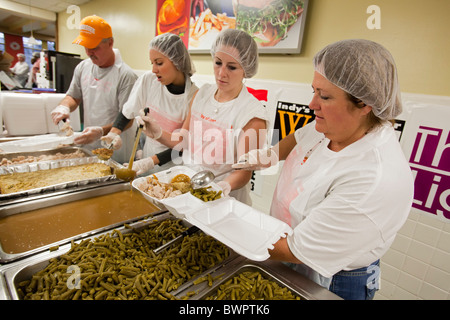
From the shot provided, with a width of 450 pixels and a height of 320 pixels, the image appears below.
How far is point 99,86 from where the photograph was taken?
304 cm

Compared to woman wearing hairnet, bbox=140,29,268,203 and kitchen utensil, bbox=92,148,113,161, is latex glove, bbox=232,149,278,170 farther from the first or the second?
kitchen utensil, bbox=92,148,113,161

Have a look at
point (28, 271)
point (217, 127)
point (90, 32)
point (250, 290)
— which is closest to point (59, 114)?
point (90, 32)

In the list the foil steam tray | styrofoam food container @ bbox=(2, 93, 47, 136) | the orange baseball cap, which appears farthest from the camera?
styrofoam food container @ bbox=(2, 93, 47, 136)

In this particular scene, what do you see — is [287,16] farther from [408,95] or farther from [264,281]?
[264,281]

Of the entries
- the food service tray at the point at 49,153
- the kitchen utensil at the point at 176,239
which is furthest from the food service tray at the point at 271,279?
the food service tray at the point at 49,153

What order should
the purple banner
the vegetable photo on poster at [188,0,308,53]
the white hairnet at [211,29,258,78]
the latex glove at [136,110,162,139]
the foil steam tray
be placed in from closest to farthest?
1. the foil steam tray
2. the white hairnet at [211,29,258,78]
3. the purple banner
4. the latex glove at [136,110,162,139]
5. the vegetable photo on poster at [188,0,308,53]

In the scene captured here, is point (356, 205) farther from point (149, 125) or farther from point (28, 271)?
point (149, 125)

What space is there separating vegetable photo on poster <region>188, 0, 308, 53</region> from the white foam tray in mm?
2235

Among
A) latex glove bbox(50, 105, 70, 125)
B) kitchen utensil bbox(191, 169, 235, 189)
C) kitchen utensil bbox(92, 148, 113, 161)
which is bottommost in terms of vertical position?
kitchen utensil bbox(92, 148, 113, 161)

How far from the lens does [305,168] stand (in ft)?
4.64

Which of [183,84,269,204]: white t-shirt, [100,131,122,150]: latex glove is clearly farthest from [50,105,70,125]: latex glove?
[183,84,269,204]: white t-shirt

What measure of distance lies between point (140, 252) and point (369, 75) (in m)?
1.46

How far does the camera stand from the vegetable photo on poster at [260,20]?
2.77 meters

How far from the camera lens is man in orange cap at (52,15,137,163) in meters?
2.66
